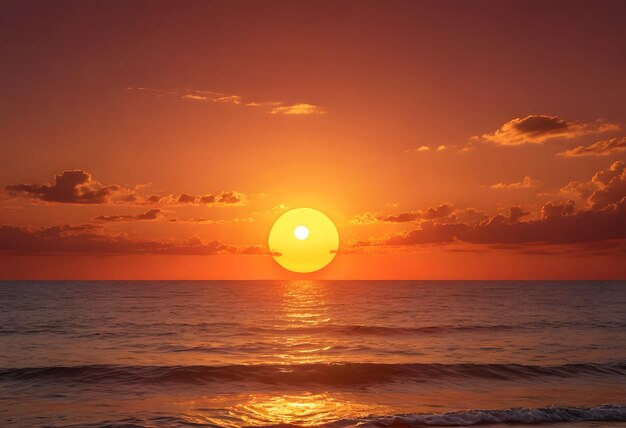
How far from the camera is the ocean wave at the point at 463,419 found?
22484mm

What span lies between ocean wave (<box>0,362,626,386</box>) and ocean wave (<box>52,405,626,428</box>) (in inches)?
344

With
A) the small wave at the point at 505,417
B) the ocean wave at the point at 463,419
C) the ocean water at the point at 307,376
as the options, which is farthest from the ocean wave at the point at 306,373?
the small wave at the point at 505,417

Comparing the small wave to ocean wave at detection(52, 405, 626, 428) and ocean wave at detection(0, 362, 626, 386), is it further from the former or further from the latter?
ocean wave at detection(0, 362, 626, 386)

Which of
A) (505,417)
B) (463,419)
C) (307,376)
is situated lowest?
(307,376)

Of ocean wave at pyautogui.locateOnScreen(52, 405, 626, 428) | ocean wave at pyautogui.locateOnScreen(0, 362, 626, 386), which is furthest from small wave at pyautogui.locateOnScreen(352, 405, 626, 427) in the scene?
ocean wave at pyautogui.locateOnScreen(0, 362, 626, 386)

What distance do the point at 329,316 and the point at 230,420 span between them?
5461cm

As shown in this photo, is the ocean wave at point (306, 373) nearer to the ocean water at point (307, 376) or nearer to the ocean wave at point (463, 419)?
the ocean water at point (307, 376)

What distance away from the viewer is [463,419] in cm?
2303

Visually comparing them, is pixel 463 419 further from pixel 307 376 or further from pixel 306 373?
pixel 306 373

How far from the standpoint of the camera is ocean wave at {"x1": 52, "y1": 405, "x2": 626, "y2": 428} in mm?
22484

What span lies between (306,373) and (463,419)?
13291 mm

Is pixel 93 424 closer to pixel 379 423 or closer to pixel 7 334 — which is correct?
pixel 379 423

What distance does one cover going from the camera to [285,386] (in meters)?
31.5

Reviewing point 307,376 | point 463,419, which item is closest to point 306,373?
point 307,376
